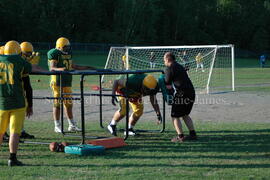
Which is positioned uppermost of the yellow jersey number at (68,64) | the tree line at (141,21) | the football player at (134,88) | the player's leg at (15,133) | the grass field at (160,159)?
the tree line at (141,21)

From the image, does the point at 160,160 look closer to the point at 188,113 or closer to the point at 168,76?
the point at 188,113

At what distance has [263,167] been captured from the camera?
6.48m

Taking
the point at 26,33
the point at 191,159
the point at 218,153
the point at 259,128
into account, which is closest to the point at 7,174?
the point at 191,159

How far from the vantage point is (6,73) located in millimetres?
6652

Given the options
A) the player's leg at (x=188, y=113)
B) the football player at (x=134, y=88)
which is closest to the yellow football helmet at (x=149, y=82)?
the football player at (x=134, y=88)

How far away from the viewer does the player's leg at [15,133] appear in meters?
6.65

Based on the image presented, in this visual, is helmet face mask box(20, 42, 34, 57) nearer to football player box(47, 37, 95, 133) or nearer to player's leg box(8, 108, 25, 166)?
football player box(47, 37, 95, 133)

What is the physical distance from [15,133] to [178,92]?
329cm

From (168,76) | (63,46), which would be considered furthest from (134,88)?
(63,46)

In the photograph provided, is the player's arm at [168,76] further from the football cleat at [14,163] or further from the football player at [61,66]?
the football cleat at [14,163]

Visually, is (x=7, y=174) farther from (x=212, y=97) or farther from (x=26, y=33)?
(x=26, y=33)

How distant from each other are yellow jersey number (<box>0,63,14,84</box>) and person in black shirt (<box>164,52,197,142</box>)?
301 cm

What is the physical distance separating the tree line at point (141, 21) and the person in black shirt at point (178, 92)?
49.1 meters

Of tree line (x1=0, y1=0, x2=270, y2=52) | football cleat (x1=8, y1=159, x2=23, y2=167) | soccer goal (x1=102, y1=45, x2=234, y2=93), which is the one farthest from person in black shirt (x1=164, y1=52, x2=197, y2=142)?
tree line (x1=0, y1=0, x2=270, y2=52)
